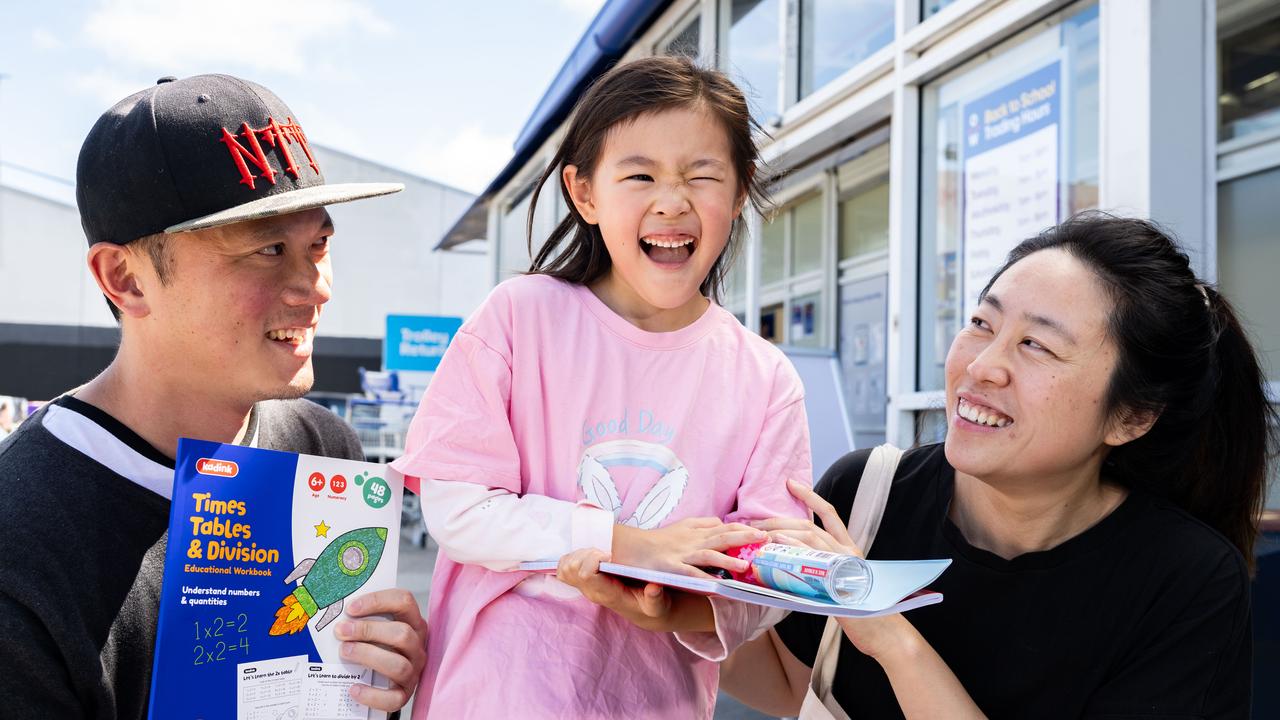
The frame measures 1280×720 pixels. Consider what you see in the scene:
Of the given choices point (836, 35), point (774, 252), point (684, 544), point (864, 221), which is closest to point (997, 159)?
point (836, 35)

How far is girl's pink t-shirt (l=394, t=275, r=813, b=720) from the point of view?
164cm

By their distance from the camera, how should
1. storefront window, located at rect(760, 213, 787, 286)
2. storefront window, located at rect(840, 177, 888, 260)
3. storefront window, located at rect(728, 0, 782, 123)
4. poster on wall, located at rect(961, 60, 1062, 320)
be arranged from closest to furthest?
poster on wall, located at rect(961, 60, 1062, 320) < storefront window, located at rect(728, 0, 782, 123) < storefront window, located at rect(840, 177, 888, 260) < storefront window, located at rect(760, 213, 787, 286)

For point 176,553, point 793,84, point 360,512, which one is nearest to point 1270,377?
point 360,512

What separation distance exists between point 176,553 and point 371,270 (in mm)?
27088

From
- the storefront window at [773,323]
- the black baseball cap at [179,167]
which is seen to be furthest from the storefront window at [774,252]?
the black baseball cap at [179,167]

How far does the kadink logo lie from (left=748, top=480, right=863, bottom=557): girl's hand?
2.91 ft

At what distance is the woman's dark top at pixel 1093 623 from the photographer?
5.60ft

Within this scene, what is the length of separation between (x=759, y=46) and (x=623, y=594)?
21.7 feet

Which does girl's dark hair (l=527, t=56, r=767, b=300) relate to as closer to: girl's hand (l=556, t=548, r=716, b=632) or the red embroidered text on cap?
the red embroidered text on cap

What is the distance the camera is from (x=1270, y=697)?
2219 mm

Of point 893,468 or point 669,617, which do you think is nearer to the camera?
point 669,617

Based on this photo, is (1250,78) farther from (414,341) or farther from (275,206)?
(414,341)

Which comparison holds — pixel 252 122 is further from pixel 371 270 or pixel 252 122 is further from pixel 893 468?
pixel 371 270

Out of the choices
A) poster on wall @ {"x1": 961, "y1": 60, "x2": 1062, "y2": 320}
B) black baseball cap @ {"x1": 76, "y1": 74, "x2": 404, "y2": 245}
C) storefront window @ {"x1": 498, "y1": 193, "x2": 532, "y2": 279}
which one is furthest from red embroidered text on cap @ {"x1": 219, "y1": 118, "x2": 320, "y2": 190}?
storefront window @ {"x1": 498, "y1": 193, "x2": 532, "y2": 279}
